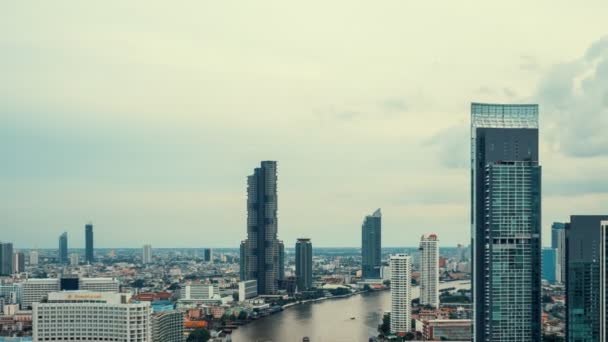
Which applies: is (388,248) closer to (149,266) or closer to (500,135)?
(149,266)

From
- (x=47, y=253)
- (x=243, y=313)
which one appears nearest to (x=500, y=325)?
(x=243, y=313)

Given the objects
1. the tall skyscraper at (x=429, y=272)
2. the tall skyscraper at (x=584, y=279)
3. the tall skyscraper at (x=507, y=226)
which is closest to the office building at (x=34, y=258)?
the tall skyscraper at (x=429, y=272)

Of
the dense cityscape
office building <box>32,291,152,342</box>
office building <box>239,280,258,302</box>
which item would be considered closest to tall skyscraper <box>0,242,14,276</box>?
the dense cityscape

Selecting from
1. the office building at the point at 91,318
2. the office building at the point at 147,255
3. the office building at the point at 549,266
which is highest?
the office building at the point at 91,318

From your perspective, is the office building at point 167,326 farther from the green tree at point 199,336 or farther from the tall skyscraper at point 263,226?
the tall skyscraper at point 263,226

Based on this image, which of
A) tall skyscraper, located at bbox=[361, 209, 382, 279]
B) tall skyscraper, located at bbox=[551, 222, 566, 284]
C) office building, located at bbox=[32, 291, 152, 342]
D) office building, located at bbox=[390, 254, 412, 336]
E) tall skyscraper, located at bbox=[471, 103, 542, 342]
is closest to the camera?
office building, located at bbox=[32, 291, 152, 342]

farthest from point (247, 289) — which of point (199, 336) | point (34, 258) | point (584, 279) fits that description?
point (584, 279)

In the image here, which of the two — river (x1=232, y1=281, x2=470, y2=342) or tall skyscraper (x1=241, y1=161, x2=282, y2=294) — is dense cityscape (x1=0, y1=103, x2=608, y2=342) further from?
river (x1=232, y1=281, x2=470, y2=342)
